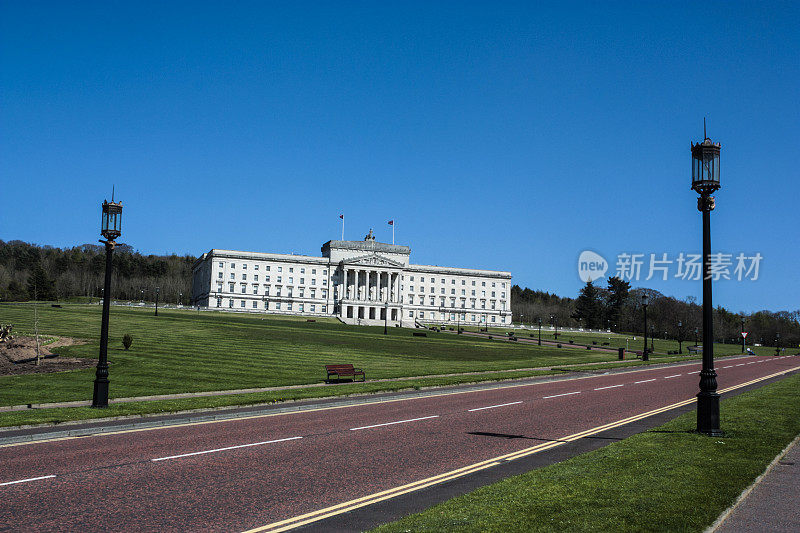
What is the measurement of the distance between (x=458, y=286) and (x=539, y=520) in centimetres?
17071

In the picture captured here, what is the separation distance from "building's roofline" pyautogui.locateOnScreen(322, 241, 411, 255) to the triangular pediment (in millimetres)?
8921

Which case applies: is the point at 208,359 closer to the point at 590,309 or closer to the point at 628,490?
the point at 628,490

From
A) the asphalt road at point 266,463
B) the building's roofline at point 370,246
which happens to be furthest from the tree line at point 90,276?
the asphalt road at point 266,463

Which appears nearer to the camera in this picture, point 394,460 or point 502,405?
point 394,460

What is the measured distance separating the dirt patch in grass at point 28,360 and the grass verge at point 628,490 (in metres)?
26.4

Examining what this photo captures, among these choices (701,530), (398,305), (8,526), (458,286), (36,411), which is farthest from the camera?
(458,286)

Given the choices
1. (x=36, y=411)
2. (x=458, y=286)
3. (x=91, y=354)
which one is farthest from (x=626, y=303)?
(x=36, y=411)

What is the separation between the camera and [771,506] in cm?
849

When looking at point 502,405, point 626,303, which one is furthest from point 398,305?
point 502,405

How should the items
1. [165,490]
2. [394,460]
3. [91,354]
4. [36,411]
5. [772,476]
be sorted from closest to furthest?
1. [165,490]
2. [772,476]
3. [394,460]
4. [36,411]
5. [91,354]

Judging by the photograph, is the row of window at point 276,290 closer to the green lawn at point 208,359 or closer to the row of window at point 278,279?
the row of window at point 278,279

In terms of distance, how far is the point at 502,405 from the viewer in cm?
2094

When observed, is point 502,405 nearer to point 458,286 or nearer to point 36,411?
point 36,411

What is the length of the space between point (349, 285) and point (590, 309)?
70.9 m
